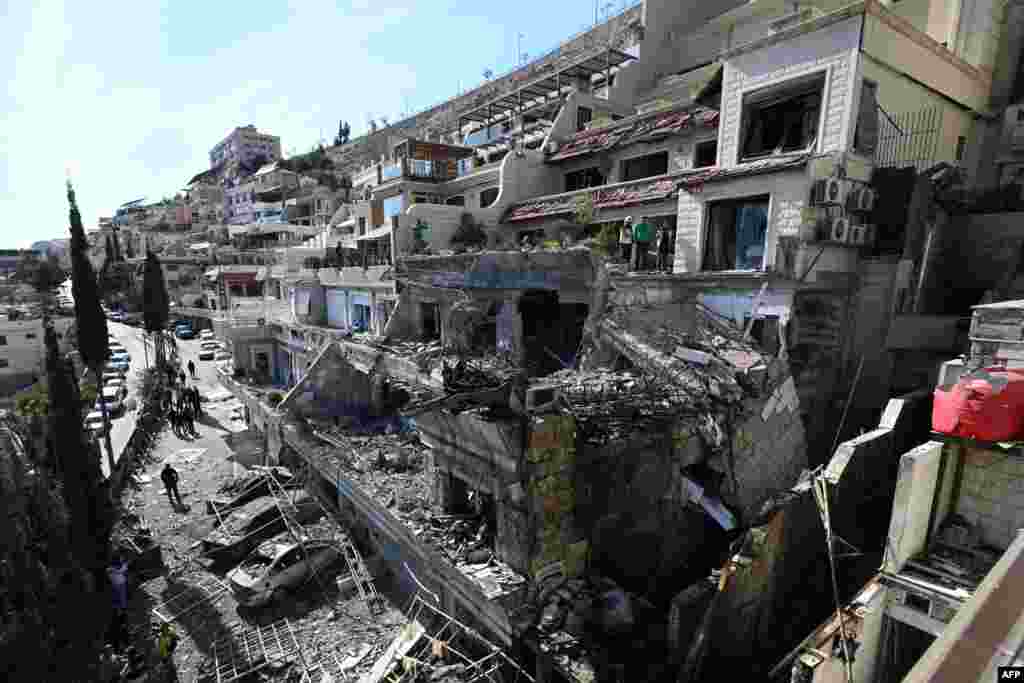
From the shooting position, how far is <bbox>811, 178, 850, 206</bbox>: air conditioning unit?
34.0ft

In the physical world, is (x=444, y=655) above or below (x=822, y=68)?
below

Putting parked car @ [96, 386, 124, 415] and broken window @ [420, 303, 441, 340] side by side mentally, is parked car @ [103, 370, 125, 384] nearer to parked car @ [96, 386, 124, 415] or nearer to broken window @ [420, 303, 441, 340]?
parked car @ [96, 386, 124, 415]

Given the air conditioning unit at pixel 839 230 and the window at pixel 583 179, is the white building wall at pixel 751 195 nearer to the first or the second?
the air conditioning unit at pixel 839 230

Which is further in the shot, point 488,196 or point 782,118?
point 488,196

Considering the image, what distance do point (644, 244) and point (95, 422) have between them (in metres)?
32.8

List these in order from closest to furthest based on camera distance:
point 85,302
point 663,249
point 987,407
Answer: point 987,407, point 663,249, point 85,302

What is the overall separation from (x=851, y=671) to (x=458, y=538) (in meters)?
6.52

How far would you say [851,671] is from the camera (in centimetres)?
629

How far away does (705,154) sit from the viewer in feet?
55.6

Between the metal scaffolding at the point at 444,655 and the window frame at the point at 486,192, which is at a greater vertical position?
the window frame at the point at 486,192

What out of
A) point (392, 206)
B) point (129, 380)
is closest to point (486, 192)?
point (392, 206)

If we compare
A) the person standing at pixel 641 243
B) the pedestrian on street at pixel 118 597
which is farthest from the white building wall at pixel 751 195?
the pedestrian on street at pixel 118 597

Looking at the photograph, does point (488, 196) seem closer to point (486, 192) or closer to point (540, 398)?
point (486, 192)

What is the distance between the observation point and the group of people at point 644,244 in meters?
14.4
